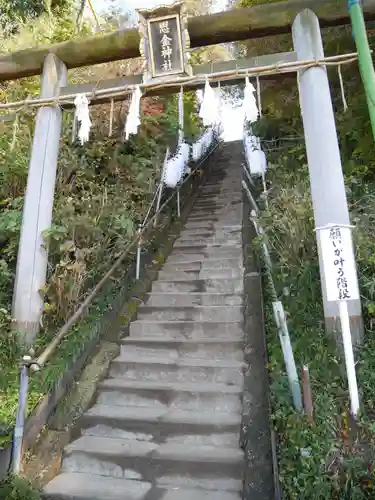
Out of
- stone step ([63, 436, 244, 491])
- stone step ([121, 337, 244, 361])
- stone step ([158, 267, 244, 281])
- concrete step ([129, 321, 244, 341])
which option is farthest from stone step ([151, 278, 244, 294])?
stone step ([63, 436, 244, 491])

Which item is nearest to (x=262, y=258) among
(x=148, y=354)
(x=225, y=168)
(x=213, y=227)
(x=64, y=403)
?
(x=148, y=354)

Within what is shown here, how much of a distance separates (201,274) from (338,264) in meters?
3.00

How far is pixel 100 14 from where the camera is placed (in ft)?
46.8

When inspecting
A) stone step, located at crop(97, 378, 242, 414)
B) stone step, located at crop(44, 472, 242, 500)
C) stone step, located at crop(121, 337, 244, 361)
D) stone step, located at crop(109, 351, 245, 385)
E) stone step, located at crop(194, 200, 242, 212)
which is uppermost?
stone step, located at crop(194, 200, 242, 212)

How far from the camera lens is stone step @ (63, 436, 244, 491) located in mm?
3496

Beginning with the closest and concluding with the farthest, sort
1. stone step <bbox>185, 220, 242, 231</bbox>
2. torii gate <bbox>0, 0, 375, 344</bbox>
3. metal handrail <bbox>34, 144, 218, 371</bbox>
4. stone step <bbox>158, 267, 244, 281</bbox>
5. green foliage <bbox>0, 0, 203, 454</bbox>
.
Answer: metal handrail <bbox>34, 144, 218, 371</bbox>
green foliage <bbox>0, 0, 203, 454</bbox>
torii gate <bbox>0, 0, 375, 344</bbox>
stone step <bbox>158, 267, 244, 281</bbox>
stone step <bbox>185, 220, 242, 231</bbox>

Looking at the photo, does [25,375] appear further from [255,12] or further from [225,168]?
[225,168]

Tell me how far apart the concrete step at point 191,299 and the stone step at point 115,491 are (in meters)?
2.68

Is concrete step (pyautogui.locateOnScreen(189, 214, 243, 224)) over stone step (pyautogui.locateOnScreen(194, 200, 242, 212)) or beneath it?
beneath

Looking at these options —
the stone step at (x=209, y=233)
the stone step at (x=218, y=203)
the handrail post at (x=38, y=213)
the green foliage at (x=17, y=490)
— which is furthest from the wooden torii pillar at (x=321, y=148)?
the stone step at (x=218, y=203)

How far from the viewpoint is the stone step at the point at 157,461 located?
Result: 138 inches

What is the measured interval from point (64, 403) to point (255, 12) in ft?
20.5

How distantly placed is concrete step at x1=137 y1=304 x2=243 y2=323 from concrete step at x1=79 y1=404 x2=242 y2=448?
1527 millimetres

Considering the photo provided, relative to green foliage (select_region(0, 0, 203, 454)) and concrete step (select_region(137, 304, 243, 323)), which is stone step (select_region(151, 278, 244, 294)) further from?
green foliage (select_region(0, 0, 203, 454))
